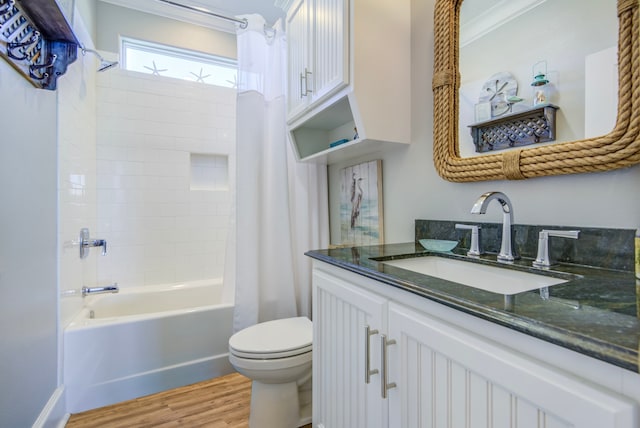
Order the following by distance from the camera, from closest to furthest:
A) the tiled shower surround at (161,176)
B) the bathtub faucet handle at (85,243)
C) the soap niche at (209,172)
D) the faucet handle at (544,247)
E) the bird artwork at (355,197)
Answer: the faucet handle at (544,247) → the bird artwork at (355,197) → the bathtub faucet handle at (85,243) → the tiled shower surround at (161,176) → the soap niche at (209,172)

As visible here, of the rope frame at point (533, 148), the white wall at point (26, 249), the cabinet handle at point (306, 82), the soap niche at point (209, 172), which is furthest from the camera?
the soap niche at point (209, 172)

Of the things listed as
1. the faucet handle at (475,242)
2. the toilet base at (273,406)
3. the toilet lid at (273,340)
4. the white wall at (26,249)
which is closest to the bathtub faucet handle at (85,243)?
the white wall at (26,249)

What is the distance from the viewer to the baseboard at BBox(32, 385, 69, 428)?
1356mm

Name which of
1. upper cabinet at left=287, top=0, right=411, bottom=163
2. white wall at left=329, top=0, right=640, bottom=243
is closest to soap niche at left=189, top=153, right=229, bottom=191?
upper cabinet at left=287, top=0, right=411, bottom=163

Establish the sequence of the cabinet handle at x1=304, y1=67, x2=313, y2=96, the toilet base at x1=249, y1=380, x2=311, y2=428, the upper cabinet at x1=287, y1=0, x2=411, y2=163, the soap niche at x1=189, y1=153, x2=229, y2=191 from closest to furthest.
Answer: the upper cabinet at x1=287, y1=0, x2=411, y2=163, the toilet base at x1=249, y1=380, x2=311, y2=428, the cabinet handle at x1=304, y1=67, x2=313, y2=96, the soap niche at x1=189, y1=153, x2=229, y2=191

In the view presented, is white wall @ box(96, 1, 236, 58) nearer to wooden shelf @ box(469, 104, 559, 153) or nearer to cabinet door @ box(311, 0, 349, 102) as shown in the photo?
cabinet door @ box(311, 0, 349, 102)

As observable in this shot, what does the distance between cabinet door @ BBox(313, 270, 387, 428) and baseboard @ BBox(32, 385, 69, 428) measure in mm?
1221

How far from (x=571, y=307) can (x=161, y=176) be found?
2729 millimetres

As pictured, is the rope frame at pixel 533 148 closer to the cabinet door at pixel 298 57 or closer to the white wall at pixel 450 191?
the white wall at pixel 450 191

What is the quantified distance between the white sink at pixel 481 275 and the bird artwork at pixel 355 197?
701 mm

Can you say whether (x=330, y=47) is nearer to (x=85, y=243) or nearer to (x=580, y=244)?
(x=580, y=244)

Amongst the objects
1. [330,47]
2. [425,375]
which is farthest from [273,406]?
[330,47]

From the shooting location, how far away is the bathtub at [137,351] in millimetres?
1697

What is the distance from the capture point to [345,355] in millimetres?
994
